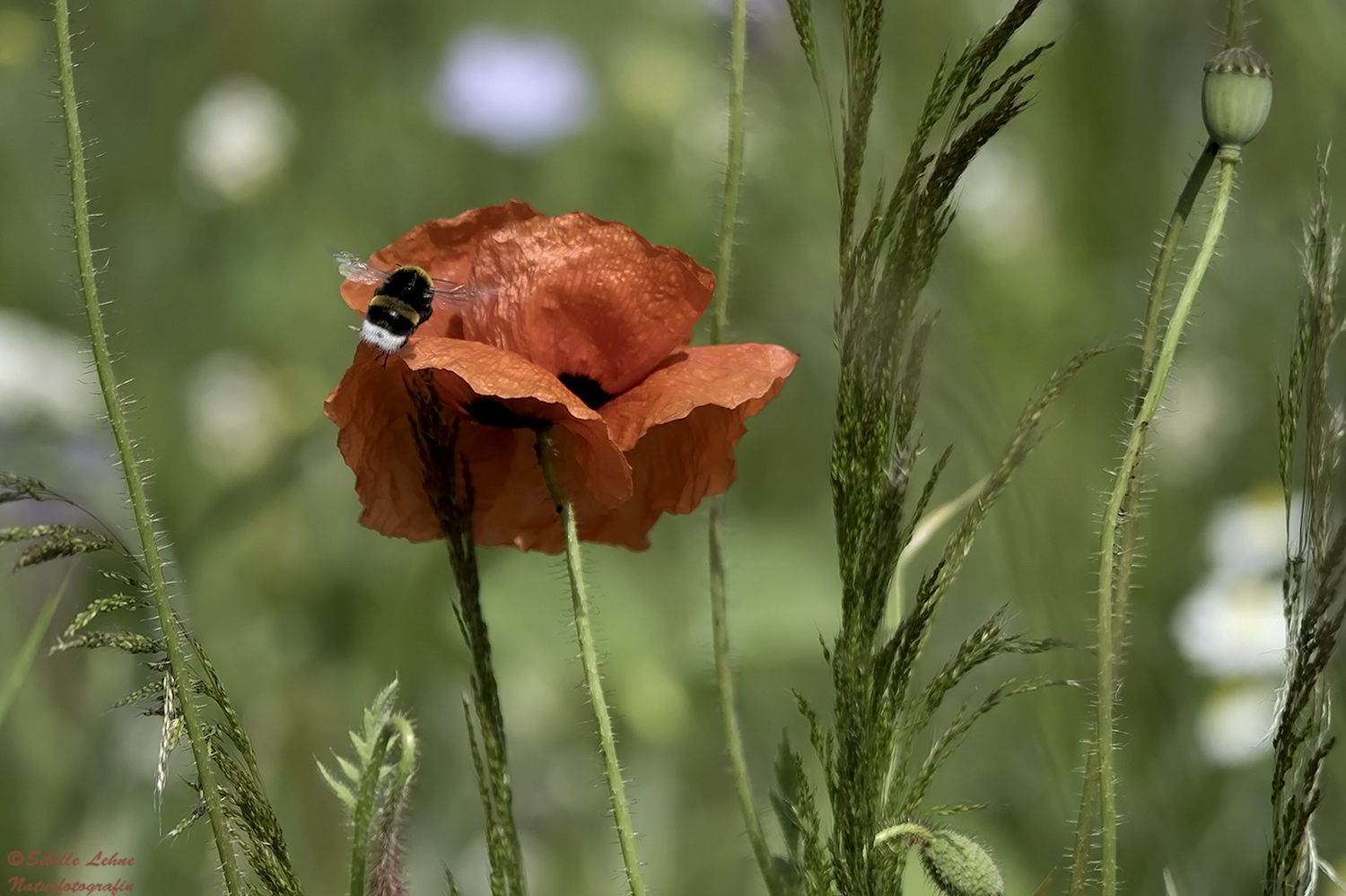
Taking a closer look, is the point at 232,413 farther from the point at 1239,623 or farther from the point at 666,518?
the point at 1239,623

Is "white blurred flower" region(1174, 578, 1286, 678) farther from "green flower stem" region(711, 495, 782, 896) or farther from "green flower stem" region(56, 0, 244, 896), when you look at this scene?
"green flower stem" region(56, 0, 244, 896)

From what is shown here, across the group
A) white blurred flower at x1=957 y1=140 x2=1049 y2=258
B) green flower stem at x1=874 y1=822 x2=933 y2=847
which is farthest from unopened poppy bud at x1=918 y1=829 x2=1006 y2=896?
white blurred flower at x1=957 y1=140 x2=1049 y2=258

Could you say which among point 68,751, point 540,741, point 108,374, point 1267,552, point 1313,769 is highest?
point 108,374

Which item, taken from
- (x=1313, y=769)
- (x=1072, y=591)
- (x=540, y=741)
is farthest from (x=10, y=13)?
(x=1313, y=769)

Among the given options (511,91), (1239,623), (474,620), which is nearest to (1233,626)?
(1239,623)

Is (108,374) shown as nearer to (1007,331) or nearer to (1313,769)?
(1313,769)

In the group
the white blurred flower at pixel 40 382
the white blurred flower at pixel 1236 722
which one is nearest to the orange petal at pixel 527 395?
the white blurred flower at pixel 1236 722

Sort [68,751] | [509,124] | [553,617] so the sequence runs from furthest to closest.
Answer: [509,124]
[553,617]
[68,751]
